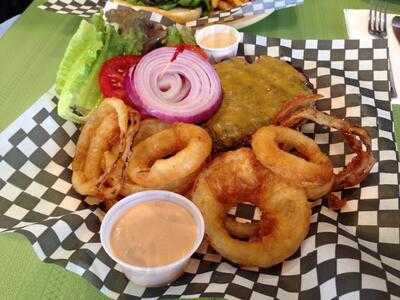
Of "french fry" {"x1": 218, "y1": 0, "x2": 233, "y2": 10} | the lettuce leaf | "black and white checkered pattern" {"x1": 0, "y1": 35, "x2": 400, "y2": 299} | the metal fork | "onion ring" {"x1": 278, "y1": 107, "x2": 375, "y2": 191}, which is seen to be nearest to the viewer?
"black and white checkered pattern" {"x1": 0, "y1": 35, "x2": 400, "y2": 299}

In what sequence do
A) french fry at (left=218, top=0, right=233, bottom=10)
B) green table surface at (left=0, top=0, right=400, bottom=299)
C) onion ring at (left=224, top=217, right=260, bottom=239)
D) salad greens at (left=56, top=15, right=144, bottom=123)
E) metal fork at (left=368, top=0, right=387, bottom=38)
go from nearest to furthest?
onion ring at (left=224, top=217, right=260, bottom=239) → salad greens at (left=56, top=15, right=144, bottom=123) → green table surface at (left=0, top=0, right=400, bottom=299) → metal fork at (left=368, top=0, right=387, bottom=38) → french fry at (left=218, top=0, right=233, bottom=10)

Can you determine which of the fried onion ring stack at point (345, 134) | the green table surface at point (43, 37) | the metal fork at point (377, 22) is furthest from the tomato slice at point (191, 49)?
the metal fork at point (377, 22)

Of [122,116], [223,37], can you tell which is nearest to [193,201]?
[122,116]

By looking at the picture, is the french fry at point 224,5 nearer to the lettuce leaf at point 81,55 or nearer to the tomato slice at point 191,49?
the tomato slice at point 191,49

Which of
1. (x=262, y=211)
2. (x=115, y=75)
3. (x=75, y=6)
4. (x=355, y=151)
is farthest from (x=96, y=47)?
(x=355, y=151)

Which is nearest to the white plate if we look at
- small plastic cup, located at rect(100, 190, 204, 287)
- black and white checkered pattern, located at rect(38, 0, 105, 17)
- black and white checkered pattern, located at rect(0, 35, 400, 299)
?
black and white checkered pattern, located at rect(0, 35, 400, 299)

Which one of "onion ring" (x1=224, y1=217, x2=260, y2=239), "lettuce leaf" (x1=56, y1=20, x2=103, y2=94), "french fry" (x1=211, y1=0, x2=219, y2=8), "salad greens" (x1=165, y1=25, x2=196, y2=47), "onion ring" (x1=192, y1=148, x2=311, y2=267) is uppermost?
"lettuce leaf" (x1=56, y1=20, x2=103, y2=94)

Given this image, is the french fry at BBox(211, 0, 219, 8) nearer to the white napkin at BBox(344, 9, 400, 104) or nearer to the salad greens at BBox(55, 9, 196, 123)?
the salad greens at BBox(55, 9, 196, 123)
